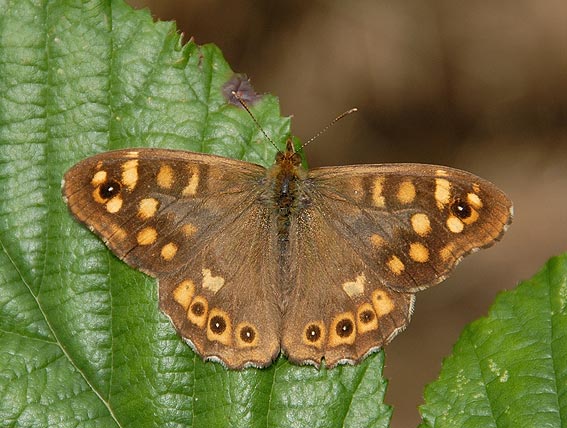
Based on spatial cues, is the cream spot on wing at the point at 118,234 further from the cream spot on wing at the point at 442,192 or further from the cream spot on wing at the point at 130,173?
the cream spot on wing at the point at 442,192

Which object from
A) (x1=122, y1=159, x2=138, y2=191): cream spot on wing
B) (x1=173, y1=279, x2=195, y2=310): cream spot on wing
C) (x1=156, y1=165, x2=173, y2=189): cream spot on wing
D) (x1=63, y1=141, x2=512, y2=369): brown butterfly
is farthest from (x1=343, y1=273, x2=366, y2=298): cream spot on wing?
(x1=122, y1=159, x2=138, y2=191): cream spot on wing

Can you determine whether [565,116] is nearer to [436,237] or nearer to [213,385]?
[436,237]

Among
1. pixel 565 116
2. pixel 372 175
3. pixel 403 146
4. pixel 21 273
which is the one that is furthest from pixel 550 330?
pixel 565 116

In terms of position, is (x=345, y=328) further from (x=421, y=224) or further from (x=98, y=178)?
(x=98, y=178)

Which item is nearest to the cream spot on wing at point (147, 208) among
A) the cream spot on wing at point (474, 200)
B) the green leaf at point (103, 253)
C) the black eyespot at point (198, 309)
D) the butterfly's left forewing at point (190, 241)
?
the butterfly's left forewing at point (190, 241)

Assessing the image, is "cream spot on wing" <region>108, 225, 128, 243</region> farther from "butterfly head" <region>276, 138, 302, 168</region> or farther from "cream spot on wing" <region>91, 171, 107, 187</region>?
"butterfly head" <region>276, 138, 302, 168</region>
